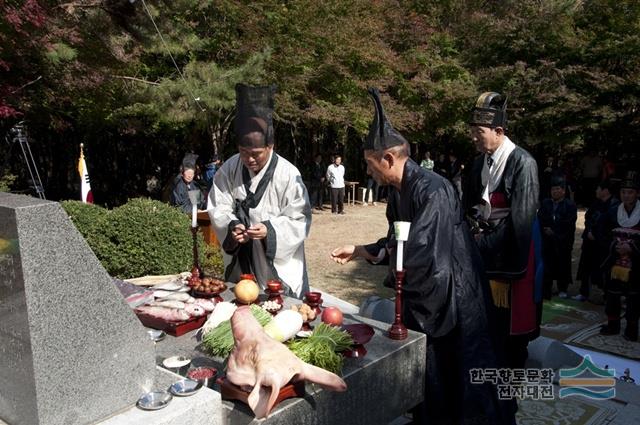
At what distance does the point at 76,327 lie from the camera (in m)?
2.12

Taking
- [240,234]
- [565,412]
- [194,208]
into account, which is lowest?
[565,412]

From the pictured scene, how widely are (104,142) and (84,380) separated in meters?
15.5

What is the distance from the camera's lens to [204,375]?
260 cm

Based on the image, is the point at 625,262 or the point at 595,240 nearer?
the point at 625,262

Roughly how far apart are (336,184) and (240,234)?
12.1m

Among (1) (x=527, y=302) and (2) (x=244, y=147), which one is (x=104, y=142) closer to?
(2) (x=244, y=147)

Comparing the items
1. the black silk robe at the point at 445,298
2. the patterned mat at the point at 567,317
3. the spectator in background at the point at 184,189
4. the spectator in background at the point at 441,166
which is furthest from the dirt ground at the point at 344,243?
the black silk robe at the point at 445,298

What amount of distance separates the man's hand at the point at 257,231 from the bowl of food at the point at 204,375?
1336 mm

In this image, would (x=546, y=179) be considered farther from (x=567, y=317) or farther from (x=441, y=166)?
(x=567, y=317)

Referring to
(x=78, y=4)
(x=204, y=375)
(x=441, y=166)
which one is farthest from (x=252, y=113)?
(x=441, y=166)

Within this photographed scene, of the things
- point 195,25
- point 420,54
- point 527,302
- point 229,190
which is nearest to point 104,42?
point 195,25

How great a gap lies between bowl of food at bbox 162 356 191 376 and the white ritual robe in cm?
134

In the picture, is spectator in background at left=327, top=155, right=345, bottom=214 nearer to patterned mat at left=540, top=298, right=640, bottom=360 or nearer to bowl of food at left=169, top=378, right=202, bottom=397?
patterned mat at left=540, top=298, right=640, bottom=360

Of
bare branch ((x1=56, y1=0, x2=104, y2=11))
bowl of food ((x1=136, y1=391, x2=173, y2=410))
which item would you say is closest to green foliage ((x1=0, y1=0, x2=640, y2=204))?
bare branch ((x1=56, y1=0, x2=104, y2=11))
